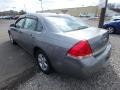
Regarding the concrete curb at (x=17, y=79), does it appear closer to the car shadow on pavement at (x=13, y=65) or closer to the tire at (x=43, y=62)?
the car shadow on pavement at (x=13, y=65)

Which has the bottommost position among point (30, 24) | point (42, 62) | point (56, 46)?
point (42, 62)

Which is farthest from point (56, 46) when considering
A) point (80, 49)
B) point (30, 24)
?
point (30, 24)

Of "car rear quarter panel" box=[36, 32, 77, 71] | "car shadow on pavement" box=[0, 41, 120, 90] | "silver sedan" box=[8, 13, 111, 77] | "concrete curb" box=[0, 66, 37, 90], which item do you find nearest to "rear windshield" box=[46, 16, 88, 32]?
"silver sedan" box=[8, 13, 111, 77]

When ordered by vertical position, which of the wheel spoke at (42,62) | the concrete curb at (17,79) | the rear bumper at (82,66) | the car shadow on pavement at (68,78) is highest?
the rear bumper at (82,66)

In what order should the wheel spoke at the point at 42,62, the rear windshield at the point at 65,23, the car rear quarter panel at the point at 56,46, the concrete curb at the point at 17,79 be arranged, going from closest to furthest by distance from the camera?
the car rear quarter panel at the point at 56,46
the concrete curb at the point at 17,79
the rear windshield at the point at 65,23
the wheel spoke at the point at 42,62

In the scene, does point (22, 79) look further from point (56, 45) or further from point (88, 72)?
point (88, 72)

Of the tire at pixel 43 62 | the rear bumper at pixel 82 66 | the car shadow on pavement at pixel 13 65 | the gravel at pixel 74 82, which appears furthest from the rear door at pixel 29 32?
the rear bumper at pixel 82 66

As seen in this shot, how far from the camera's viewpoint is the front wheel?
4152 millimetres

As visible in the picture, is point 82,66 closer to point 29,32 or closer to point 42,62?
point 42,62

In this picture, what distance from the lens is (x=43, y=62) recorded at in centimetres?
437

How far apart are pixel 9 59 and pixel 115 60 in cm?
351

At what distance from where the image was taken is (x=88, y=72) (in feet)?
10.8

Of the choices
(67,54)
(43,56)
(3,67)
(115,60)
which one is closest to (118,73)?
(115,60)

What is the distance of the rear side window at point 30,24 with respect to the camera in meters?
4.74
